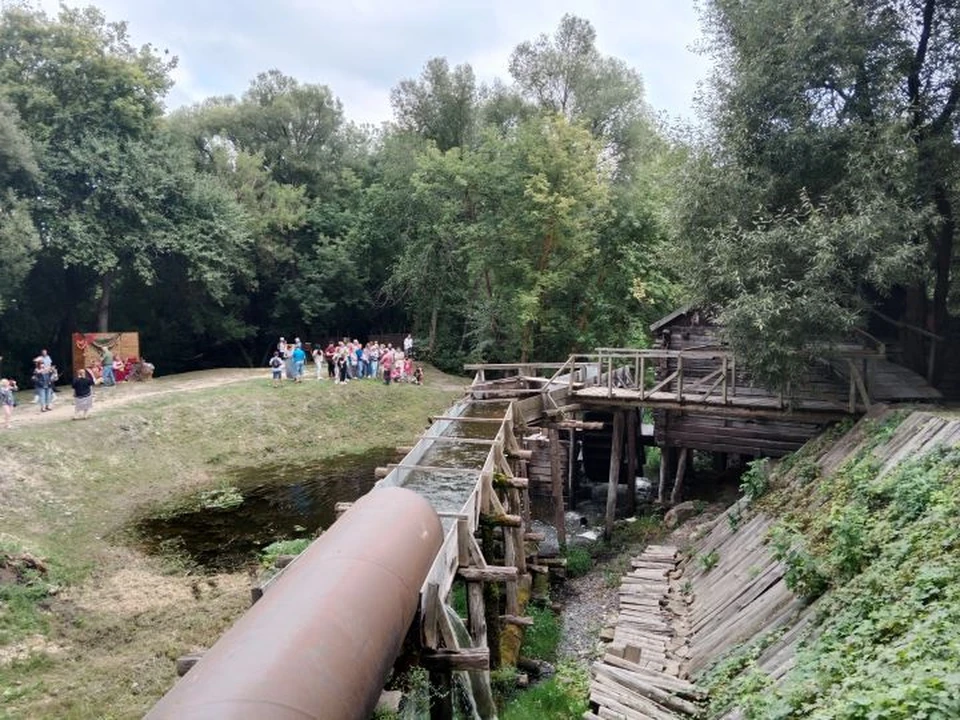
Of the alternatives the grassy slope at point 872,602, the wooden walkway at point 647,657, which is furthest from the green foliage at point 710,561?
the grassy slope at point 872,602

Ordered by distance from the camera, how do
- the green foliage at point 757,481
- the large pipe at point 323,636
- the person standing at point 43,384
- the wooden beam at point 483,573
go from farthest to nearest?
the person standing at point 43,384, the green foliage at point 757,481, the wooden beam at point 483,573, the large pipe at point 323,636

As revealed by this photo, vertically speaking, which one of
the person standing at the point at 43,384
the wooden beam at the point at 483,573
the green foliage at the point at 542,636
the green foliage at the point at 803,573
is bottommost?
the green foliage at the point at 542,636

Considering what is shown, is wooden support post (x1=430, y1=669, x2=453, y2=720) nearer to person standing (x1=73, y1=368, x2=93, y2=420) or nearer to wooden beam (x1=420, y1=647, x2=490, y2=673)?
wooden beam (x1=420, y1=647, x2=490, y2=673)

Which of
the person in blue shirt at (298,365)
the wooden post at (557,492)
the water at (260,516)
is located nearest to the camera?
the water at (260,516)

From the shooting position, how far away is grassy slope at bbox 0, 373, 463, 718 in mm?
10227

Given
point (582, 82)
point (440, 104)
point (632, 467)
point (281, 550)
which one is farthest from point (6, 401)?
point (582, 82)

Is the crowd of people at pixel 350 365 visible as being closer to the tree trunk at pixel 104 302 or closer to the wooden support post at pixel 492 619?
the tree trunk at pixel 104 302

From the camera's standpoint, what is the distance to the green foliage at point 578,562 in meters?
15.7

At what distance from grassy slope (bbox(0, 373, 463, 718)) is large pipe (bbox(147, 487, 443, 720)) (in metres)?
5.42

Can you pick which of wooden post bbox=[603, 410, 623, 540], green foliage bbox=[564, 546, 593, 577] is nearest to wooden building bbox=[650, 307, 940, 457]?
wooden post bbox=[603, 410, 623, 540]

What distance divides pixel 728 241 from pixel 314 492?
13422 millimetres

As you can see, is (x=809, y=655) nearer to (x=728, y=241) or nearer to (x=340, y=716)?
(x=340, y=716)

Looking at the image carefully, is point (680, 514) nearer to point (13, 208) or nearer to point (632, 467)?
point (632, 467)

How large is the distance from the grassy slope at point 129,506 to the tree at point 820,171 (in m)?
11.4
